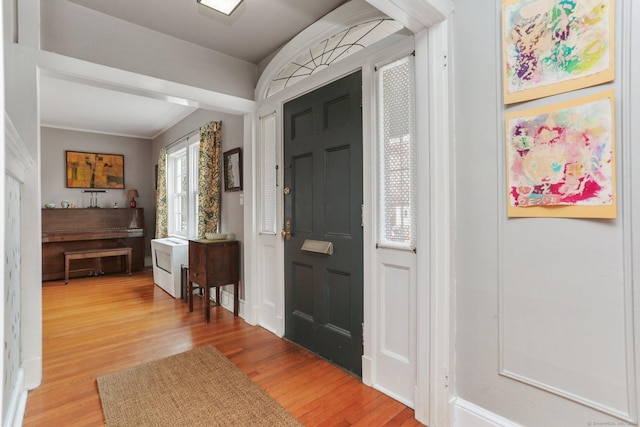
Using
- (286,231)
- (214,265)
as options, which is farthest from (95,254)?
(286,231)

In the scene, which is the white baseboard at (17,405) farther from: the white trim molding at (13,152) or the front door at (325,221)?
the front door at (325,221)

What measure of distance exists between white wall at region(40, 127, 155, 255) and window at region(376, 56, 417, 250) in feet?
19.4

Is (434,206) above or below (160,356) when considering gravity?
above

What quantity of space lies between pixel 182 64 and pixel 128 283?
3707 mm

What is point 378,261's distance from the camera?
204 cm

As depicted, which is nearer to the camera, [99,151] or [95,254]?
[95,254]

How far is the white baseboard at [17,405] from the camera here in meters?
1.53

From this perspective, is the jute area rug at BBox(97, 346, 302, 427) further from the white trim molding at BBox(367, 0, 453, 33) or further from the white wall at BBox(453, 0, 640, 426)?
the white trim molding at BBox(367, 0, 453, 33)

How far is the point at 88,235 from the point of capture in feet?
17.6

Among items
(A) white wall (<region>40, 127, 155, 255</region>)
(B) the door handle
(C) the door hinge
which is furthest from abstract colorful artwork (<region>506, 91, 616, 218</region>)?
(A) white wall (<region>40, 127, 155, 255</region>)

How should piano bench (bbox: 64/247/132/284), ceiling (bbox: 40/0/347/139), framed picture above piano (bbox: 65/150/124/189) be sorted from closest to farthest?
ceiling (bbox: 40/0/347/139) < piano bench (bbox: 64/247/132/284) < framed picture above piano (bbox: 65/150/124/189)

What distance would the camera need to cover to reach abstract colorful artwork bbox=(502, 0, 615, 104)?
1222 millimetres

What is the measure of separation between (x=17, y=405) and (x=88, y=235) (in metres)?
4.30

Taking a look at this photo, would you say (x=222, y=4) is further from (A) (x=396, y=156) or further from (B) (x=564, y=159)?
(B) (x=564, y=159)
